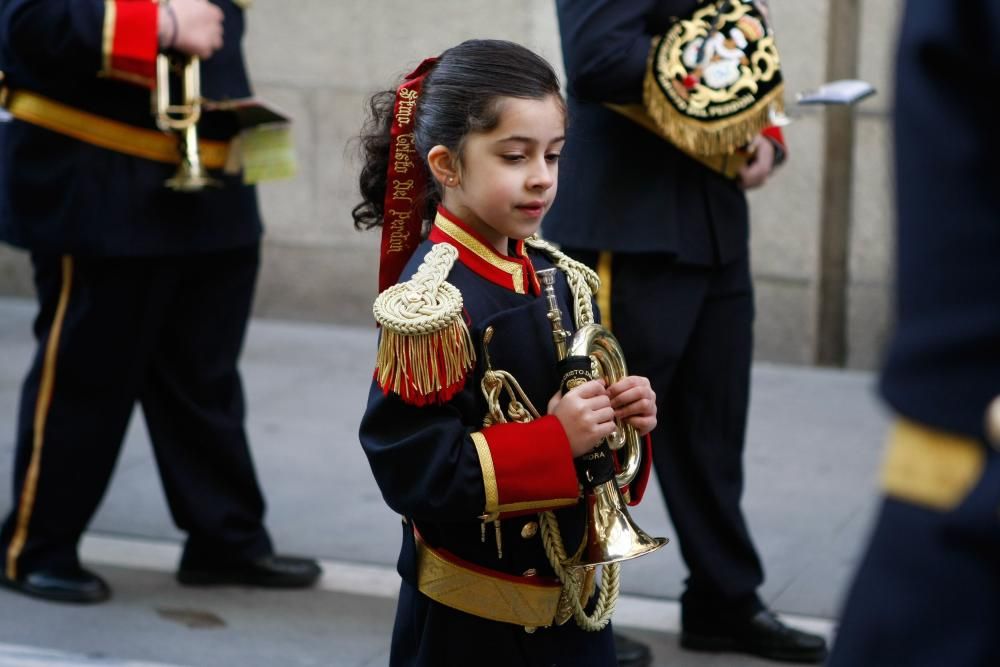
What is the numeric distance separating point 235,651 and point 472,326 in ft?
5.32

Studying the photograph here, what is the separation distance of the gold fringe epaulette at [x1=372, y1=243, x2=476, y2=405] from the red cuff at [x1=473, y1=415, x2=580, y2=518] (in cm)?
10

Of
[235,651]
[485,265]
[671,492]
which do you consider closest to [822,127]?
[671,492]

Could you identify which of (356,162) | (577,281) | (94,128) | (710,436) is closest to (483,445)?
(577,281)

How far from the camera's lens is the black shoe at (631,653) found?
3582 millimetres

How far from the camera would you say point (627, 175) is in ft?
11.4

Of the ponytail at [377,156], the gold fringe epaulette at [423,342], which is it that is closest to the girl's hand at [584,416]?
the gold fringe epaulette at [423,342]

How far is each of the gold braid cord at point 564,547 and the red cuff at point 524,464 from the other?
0.07 meters

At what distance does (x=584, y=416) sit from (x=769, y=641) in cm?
141

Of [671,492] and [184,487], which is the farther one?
[184,487]

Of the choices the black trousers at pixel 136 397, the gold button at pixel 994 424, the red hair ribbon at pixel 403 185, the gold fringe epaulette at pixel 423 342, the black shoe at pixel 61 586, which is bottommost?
the black shoe at pixel 61 586

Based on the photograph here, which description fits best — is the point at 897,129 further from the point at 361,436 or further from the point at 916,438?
the point at 361,436

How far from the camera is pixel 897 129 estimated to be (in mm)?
1384

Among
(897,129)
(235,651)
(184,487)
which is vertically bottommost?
(235,651)

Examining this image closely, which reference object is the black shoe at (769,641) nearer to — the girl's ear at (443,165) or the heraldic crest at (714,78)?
the heraldic crest at (714,78)
